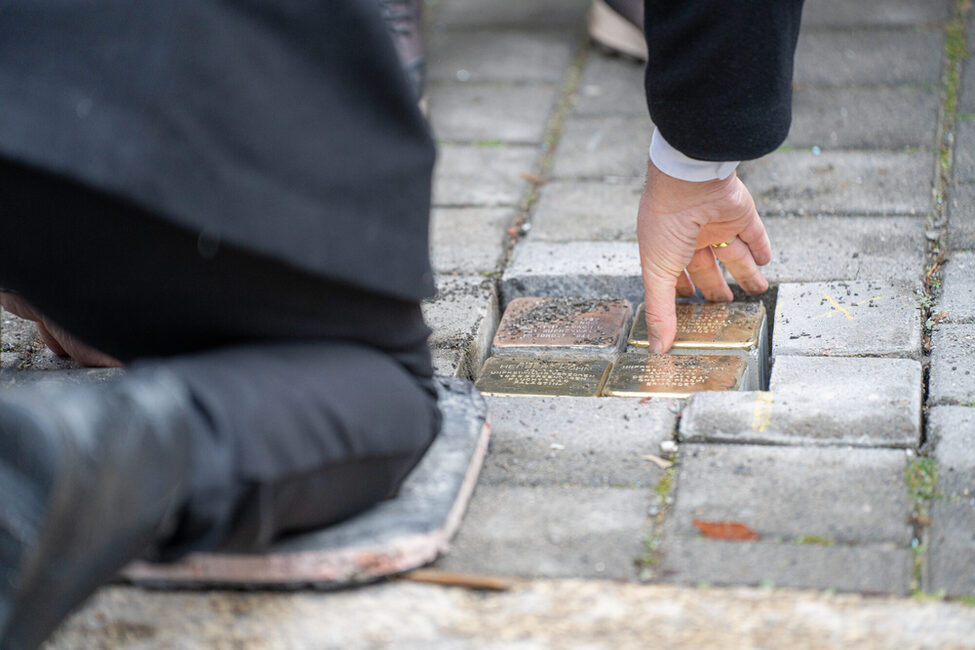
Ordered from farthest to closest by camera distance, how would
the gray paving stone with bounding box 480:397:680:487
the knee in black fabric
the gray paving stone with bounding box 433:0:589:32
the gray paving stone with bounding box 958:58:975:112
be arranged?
the gray paving stone with bounding box 433:0:589:32
the gray paving stone with bounding box 958:58:975:112
the gray paving stone with bounding box 480:397:680:487
the knee in black fabric

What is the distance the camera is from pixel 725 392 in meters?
1.54

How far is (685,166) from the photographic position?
1.55 metres

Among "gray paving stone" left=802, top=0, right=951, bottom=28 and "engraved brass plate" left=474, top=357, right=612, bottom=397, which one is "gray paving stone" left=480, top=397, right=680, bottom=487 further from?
"gray paving stone" left=802, top=0, right=951, bottom=28

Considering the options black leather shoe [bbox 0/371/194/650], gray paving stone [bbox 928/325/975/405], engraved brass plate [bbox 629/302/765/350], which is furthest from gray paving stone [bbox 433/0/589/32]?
black leather shoe [bbox 0/371/194/650]

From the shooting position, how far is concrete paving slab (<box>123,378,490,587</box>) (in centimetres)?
118

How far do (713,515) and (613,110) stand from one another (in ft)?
5.71

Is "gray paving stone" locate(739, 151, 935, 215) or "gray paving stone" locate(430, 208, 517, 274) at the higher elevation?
"gray paving stone" locate(739, 151, 935, 215)

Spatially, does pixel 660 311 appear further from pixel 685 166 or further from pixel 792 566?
pixel 792 566

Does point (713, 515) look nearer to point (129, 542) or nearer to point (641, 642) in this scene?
point (641, 642)

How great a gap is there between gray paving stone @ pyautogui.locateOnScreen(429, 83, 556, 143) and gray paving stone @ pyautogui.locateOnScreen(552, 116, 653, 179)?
103mm

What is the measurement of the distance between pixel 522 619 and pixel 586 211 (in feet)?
4.25

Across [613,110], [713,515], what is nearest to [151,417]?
[713,515]

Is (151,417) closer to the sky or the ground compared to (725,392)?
closer to the sky

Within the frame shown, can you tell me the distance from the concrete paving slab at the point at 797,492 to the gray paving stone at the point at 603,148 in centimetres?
115
